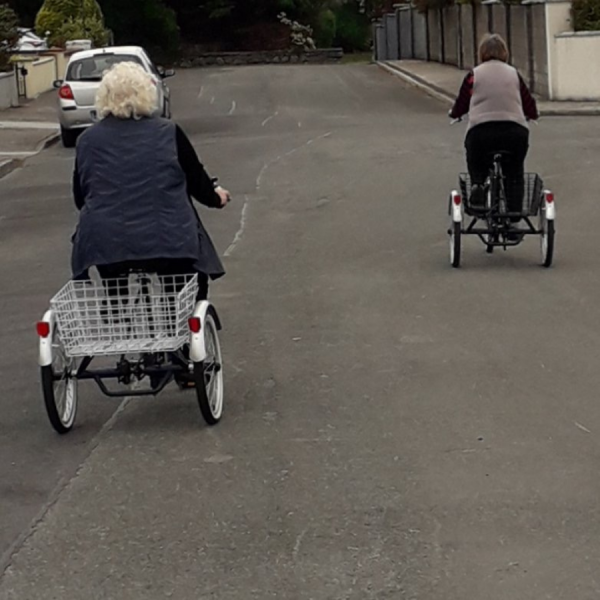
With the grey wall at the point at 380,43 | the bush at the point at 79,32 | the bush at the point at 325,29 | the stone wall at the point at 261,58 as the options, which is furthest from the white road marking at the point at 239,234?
the bush at the point at 325,29

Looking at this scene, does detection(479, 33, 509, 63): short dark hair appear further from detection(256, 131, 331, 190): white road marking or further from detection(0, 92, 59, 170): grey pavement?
detection(0, 92, 59, 170): grey pavement

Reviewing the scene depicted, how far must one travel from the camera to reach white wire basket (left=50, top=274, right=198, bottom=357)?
7246 mm

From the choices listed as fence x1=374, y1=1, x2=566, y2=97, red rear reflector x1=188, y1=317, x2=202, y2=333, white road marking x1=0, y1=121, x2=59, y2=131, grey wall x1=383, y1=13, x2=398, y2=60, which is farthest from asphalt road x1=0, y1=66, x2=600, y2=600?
grey wall x1=383, y1=13, x2=398, y2=60

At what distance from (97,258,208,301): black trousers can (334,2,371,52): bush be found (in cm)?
6960

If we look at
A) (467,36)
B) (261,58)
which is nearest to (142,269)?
(467,36)

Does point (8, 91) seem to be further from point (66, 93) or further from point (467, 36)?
point (467, 36)

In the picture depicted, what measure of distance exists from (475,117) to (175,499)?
239 inches

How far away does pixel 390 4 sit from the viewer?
75000mm

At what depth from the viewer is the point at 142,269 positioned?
24.0 ft

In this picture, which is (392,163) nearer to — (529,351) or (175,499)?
(529,351)

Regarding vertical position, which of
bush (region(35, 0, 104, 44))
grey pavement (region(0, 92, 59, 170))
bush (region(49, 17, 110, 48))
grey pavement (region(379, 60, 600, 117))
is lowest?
grey pavement (region(379, 60, 600, 117))

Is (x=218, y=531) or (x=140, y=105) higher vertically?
(x=140, y=105)

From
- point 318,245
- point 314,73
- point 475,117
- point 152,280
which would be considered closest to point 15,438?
point 152,280

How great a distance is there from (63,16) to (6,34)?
56.6ft
